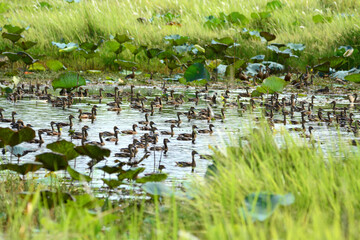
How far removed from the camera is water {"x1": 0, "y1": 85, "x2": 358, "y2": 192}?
522 centimetres

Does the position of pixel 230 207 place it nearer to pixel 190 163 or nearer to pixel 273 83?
pixel 190 163

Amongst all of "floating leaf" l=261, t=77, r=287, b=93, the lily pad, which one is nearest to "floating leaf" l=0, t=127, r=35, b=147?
"floating leaf" l=261, t=77, r=287, b=93

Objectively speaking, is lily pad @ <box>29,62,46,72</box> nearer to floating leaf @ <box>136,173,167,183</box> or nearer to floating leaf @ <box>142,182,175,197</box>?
floating leaf @ <box>136,173,167,183</box>

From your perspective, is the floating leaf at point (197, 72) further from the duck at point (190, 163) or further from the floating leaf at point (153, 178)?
the floating leaf at point (153, 178)

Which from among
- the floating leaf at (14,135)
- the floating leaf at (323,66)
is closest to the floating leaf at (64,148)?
the floating leaf at (14,135)

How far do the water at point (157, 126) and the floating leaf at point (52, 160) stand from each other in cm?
65

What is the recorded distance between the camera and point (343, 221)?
10.3ft

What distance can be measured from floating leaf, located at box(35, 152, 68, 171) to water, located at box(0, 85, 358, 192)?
652 millimetres

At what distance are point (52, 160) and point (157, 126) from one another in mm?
3496

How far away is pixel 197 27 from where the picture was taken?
1488cm

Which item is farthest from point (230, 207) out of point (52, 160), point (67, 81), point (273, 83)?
point (67, 81)

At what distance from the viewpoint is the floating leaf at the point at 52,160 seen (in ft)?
12.8

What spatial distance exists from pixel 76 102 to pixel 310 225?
6990 mm

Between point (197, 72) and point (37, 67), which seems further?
point (37, 67)
